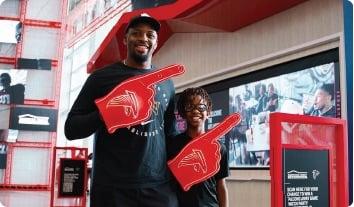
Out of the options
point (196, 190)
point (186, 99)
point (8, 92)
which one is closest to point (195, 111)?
point (186, 99)

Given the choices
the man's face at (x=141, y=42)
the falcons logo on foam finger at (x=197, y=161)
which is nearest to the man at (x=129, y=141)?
the man's face at (x=141, y=42)

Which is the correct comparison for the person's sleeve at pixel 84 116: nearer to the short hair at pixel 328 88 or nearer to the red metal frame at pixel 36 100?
the short hair at pixel 328 88

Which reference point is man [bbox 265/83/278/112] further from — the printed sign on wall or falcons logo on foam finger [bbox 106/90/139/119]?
the printed sign on wall

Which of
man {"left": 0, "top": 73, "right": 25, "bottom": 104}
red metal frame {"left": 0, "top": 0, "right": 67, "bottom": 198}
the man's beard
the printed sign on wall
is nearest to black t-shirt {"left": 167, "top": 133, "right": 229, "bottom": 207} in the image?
the man's beard

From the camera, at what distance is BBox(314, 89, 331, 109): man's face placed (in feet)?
11.0

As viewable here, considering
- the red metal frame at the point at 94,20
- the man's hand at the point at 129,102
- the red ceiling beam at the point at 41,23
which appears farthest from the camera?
the red ceiling beam at the point at 41,23

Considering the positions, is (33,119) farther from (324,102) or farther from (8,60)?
(324,102)

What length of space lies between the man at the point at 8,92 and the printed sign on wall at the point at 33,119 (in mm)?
208

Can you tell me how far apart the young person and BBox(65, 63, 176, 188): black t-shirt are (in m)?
0.16

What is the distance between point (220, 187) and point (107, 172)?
489 millimetres

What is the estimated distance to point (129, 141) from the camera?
1.39 m

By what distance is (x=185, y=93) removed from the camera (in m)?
1.70

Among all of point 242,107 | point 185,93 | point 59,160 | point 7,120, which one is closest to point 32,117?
point 7,120

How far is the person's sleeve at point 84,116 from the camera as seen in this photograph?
1.36m
